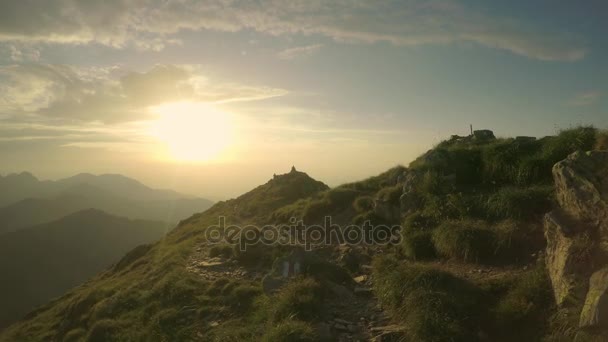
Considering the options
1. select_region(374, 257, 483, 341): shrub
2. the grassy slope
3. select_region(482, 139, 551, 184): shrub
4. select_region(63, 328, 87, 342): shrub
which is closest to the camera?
select_region(374, 257, 483, 341): shrub

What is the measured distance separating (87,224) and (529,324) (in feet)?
742

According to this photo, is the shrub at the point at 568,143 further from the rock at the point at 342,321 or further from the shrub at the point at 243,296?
the shrub at the point at 243,296

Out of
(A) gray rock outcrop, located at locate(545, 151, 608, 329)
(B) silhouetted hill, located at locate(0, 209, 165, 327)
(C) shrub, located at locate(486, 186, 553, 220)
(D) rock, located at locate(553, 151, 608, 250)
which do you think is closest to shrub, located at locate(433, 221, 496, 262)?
(C) shrub, located at locate(486, 186, 553, 220)

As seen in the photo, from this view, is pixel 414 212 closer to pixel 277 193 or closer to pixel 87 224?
pixel 277 193

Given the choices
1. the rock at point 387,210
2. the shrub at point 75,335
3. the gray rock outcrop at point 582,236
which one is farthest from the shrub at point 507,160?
the shrub at point 75,335

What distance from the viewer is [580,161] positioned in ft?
33.0

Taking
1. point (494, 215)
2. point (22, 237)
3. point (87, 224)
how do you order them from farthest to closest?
point (87, 224) < point (22, 237) < point (494, 215)

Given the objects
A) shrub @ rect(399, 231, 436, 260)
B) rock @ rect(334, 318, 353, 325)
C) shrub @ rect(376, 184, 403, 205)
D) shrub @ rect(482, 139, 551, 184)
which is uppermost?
shrub @ rect(482, 139, 551, 184)

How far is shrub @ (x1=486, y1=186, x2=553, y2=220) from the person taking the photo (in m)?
11.6

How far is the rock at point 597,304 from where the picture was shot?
7.05 meters

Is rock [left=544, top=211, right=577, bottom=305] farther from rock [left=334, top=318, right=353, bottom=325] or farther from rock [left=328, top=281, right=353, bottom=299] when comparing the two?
rock [left=328, top=281, right=353, bottom=299]

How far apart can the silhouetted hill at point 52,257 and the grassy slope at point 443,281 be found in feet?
402

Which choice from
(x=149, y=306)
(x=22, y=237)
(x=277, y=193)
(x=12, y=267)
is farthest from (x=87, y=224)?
(x=149, y=306)

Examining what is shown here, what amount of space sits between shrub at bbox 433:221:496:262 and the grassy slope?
32mm
